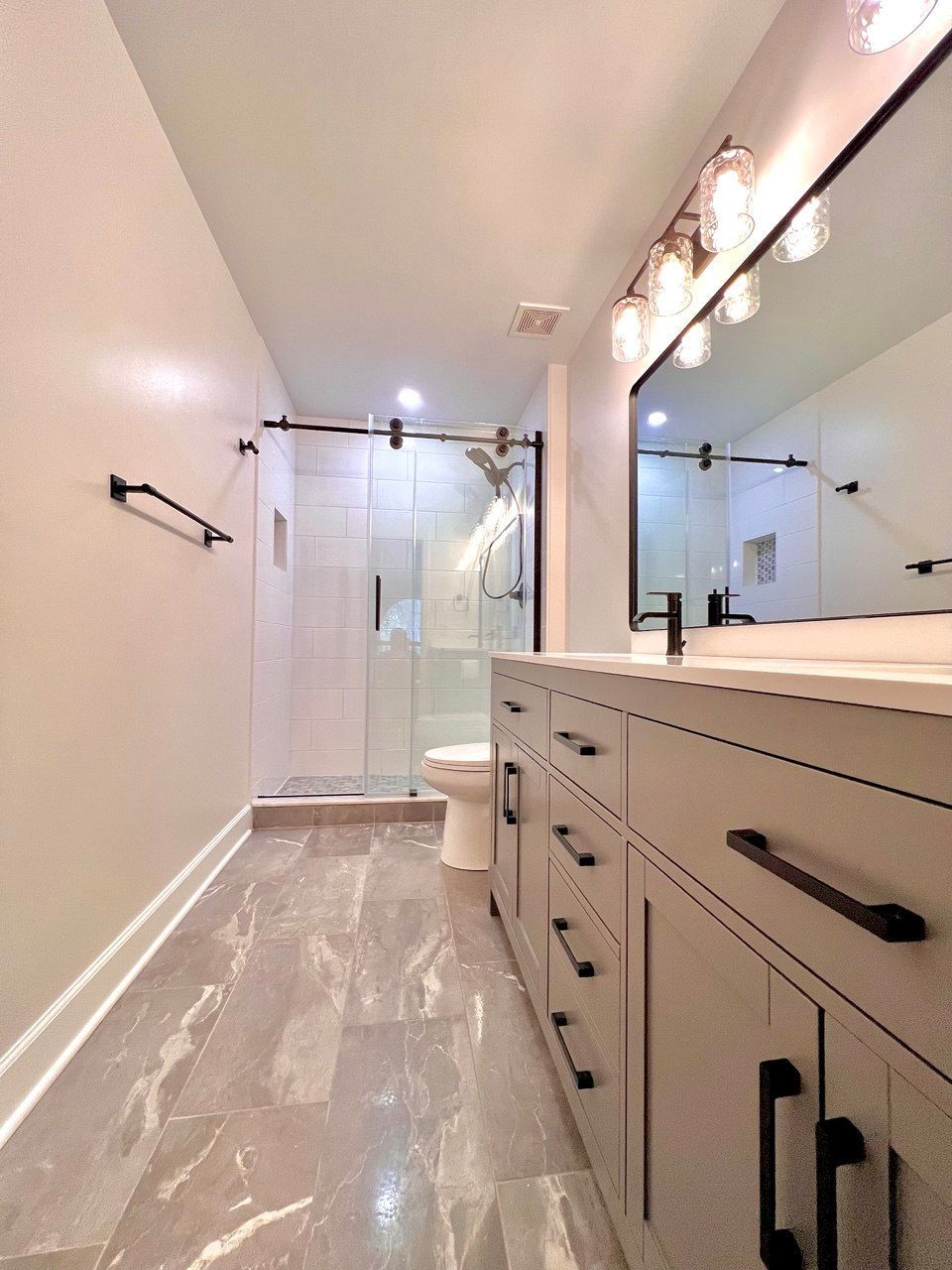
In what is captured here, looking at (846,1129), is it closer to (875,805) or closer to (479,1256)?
(875,805)

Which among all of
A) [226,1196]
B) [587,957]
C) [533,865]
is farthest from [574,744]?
[226,1196]

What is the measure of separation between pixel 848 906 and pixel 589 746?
52 centimetres

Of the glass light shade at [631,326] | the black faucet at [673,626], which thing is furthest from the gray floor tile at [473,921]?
the glass light shade at [631,326]

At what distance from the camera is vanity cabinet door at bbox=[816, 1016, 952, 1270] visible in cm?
31

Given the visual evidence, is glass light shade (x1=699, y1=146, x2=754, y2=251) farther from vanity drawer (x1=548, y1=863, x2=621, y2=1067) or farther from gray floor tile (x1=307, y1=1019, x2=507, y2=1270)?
gray floor tile (x1=307, y1=1019, x2=507, y2=1270)

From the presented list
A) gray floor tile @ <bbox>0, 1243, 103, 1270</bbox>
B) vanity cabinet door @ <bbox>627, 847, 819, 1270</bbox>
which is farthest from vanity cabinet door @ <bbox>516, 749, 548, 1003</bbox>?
gray floor tile @ <bbox>0, 1243, 103, 1270</bbox>

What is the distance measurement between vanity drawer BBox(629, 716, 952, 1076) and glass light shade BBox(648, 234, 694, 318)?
1.37 meters

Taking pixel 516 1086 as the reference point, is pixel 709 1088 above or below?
above

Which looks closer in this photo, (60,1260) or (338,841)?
(60,1260)

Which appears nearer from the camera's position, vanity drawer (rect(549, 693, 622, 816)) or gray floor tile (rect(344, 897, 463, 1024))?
vanity drawer (rect(549, 693, 622, 816))

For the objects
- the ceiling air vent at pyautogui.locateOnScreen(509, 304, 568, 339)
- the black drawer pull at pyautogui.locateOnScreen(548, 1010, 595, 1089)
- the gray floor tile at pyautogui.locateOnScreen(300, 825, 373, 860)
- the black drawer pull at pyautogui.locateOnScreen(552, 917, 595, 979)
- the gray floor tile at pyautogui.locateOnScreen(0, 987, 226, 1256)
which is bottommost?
the gray floor tile at pyautogui.locateOnScreen(300, 825, 373, 860)

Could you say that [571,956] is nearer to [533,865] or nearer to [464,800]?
[533,865]

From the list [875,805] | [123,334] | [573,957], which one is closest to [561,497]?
[123,334]

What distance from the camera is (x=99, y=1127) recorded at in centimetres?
96
